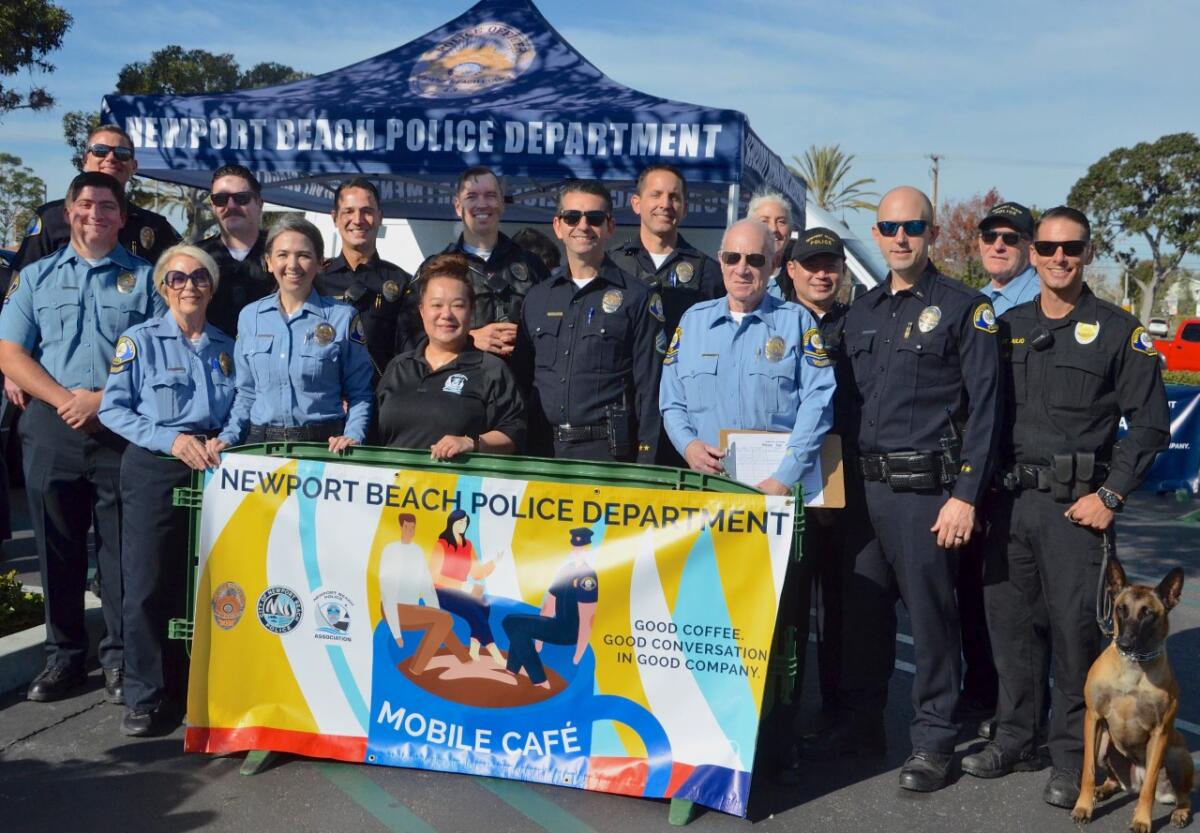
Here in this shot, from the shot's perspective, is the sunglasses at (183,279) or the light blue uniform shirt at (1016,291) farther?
the light blue uniform shirt at (1016,291)

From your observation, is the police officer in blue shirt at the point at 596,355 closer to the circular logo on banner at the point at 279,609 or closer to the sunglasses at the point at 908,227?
the sunglasses at the point at 908,227

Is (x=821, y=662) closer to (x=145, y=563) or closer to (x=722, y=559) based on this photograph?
(x=722, y=559)

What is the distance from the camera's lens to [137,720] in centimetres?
443

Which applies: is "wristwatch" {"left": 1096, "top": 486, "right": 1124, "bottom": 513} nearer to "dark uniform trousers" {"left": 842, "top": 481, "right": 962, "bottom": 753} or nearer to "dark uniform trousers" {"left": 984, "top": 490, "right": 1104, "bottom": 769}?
"dark uniform trousers" {"left": 984, "top": 490, "right": 1104, "bottom": 769}

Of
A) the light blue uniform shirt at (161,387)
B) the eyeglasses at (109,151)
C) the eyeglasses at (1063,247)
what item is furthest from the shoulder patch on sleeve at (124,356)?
the eyeglasses at (1063,247)

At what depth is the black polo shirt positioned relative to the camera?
170 inches

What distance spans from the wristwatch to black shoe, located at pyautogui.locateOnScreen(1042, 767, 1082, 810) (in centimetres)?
101

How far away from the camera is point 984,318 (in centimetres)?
406

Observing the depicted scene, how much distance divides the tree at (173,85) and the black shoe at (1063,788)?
21.3 meters

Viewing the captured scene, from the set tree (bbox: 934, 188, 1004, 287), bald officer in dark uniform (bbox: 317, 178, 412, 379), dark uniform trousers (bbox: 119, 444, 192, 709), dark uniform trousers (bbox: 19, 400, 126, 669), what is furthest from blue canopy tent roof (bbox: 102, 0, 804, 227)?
tree (bbox: 934, 188, 1004, 287)

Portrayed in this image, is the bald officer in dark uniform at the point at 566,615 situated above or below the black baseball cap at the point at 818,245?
below

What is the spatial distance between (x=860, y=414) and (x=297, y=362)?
2314mm

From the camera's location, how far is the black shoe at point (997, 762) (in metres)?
4.23

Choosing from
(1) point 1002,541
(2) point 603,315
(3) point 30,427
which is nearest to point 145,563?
(3) point 30,427
